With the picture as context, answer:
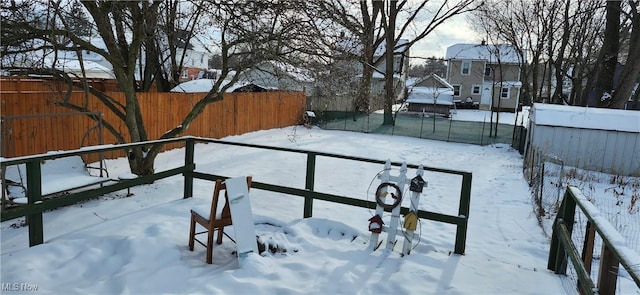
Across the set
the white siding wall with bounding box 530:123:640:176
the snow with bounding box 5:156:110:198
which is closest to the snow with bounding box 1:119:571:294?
the snow with bounding box 5:156:110:198

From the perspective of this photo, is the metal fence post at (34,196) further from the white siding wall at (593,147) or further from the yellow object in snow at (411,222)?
the white siding wall at (593,147)

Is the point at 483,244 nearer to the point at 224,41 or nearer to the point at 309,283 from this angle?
the point at 309,283

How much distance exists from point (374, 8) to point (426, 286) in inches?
777

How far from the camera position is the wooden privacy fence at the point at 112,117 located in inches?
351

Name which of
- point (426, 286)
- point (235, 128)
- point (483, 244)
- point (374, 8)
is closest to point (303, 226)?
point (426, 286)

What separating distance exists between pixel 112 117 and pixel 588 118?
13.0 meters

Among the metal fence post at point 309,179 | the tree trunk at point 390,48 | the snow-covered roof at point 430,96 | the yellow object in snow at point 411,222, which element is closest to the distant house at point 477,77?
the snow-covered roof at point 430,96

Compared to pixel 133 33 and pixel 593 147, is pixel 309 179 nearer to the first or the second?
pixel 133 33

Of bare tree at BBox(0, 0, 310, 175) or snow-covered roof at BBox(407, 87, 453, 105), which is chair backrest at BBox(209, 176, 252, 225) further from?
snow-covered roof at BBox(407, 87, 453, 105)

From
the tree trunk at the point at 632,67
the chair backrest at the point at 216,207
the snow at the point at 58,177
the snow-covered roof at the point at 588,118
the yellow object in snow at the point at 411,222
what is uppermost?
the tree trunk at the point at 632,67

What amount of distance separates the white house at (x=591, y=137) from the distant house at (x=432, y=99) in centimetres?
2397

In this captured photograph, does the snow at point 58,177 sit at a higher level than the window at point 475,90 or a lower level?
lower

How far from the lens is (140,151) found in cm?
830

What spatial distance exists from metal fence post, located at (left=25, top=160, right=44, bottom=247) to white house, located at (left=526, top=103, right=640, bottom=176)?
→ 11260 millimetres
